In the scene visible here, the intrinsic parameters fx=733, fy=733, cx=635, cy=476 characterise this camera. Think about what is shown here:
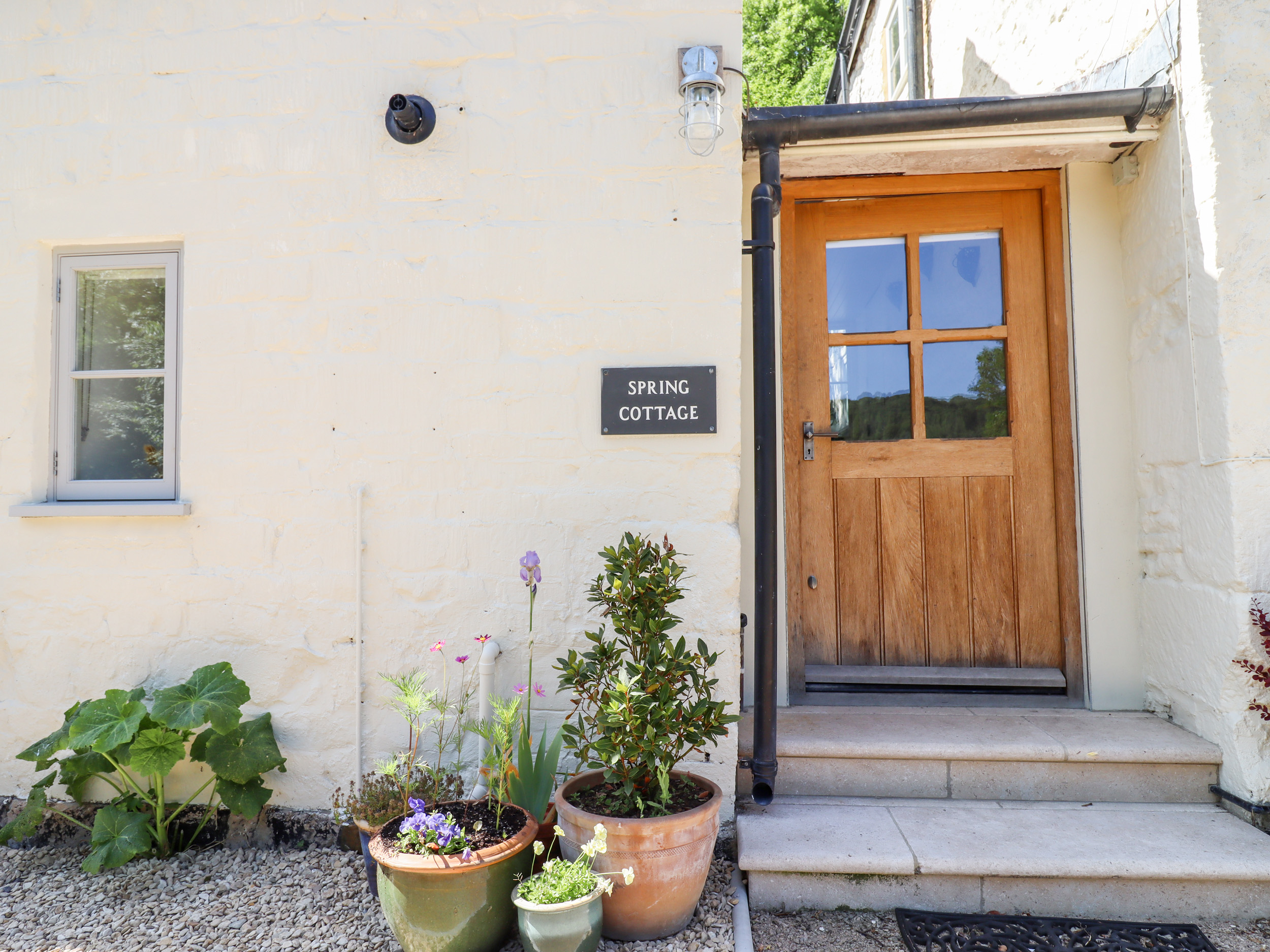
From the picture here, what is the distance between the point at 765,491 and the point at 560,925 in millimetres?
1528

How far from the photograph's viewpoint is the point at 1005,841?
238 cm

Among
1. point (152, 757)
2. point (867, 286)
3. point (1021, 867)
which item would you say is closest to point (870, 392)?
point (867, 286)

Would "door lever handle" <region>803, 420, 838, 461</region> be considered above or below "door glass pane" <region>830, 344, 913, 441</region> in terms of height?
below

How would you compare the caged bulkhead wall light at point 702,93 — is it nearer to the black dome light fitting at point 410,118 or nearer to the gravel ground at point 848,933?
the black dome light fitting at point 410,118

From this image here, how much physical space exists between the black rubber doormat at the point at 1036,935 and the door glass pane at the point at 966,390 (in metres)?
1.95

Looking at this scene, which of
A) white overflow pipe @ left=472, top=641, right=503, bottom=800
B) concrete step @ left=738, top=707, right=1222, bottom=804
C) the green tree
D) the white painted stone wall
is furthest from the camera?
the green tree

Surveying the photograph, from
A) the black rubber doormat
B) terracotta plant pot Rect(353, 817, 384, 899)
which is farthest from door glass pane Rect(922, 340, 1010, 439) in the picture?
terracotta plant pot Rect(353, 817, 384, 899)

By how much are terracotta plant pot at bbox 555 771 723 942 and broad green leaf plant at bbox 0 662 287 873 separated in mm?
1245

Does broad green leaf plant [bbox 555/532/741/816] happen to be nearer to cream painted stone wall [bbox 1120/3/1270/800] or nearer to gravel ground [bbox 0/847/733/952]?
gravel ground [bbox 0/847/733/952]

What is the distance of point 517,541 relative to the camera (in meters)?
2.71

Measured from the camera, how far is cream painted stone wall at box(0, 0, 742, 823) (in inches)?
106

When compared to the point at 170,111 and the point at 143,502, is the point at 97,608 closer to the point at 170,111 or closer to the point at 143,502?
the point at 143,502

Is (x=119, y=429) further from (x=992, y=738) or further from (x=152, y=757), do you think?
(x=992, y=738)

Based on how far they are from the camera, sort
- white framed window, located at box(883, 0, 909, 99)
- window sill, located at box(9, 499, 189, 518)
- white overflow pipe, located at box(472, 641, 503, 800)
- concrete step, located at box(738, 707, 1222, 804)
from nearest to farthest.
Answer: white overflow pipe, located at box(472, 641, 503, 800) → concrete step, located at box(738, 707, 1222, 804) → window sill, located at box(9, 499, 189, 518) → white framed window, located at box(883, 0, 909, 99)
